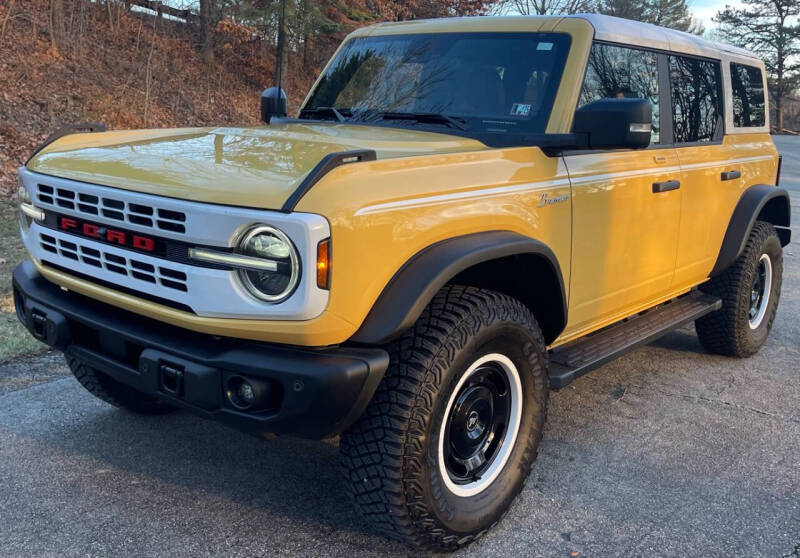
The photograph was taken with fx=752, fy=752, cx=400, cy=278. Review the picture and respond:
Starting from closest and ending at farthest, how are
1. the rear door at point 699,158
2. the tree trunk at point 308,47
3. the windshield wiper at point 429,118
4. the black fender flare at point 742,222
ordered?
1. the windshield wiper at point 429,118
2. the rear door at point 699,158
3. the black fender flare at point 742,222
4. the tree trunk at point 308,47

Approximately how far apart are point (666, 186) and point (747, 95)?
1766 millimetres

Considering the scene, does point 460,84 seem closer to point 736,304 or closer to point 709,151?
point 709,151

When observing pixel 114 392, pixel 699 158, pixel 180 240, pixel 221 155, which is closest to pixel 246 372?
pixel 180 240

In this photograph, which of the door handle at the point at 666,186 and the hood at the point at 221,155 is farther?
the door handle at the point at 666,186

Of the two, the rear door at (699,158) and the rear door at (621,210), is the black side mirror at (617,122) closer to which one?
the rear door at (621,210)

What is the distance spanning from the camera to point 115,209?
2674mm

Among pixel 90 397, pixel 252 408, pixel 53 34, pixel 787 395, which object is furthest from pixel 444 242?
pixel 53 34

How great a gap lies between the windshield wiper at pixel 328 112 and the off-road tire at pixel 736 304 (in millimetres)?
2813

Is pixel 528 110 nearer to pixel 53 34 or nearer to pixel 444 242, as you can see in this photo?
pixel 444 242

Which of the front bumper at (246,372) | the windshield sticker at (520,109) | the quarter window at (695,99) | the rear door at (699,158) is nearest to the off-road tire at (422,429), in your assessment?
the front bumper at (246,372)

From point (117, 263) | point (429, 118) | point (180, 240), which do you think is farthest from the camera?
point (429, 118)

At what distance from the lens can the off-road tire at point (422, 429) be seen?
2.58 meters

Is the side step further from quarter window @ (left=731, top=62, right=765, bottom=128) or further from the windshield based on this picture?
quarter window @ (left=731, top=62, right=765, bottom=128)

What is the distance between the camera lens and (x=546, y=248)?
3115mm
